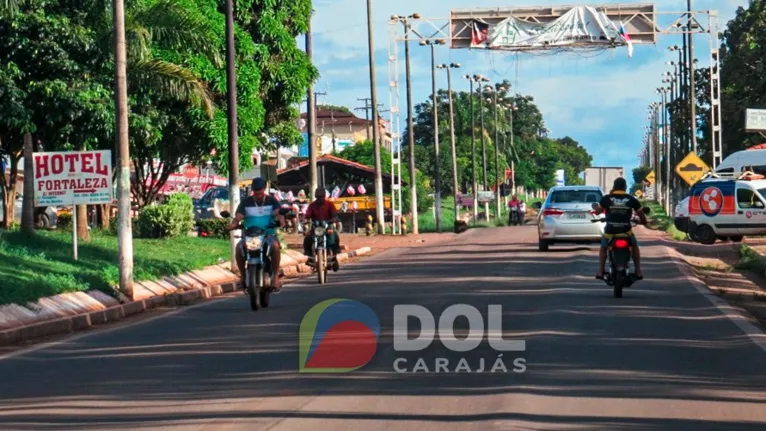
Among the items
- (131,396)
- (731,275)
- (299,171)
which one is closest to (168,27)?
(731,275)

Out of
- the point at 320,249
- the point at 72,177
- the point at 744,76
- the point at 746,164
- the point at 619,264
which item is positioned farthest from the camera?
the point at 744,76

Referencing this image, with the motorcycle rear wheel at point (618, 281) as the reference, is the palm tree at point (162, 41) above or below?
above

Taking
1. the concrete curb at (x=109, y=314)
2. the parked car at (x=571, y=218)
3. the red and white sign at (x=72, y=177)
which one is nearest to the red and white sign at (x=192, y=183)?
the parked car at (x=571, y=218)

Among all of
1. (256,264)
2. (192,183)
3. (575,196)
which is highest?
(192,183)

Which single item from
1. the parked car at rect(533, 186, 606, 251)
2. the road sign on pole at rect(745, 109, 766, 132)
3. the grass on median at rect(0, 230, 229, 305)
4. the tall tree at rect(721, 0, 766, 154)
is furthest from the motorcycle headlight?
the tall tree at rect(721, 0, 766, 154)

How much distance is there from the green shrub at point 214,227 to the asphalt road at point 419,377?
1701 centimetres

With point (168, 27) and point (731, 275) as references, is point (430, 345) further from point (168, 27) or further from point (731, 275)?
point (168, 27)

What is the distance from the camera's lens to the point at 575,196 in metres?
30.0

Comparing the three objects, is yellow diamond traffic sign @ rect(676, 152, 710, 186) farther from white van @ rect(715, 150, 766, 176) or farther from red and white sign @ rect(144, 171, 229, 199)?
red and white sign @ rect(144, 171, 229, 199)

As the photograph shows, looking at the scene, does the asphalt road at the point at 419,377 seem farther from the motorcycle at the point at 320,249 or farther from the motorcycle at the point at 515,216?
the motorcycle at the point at 515,216

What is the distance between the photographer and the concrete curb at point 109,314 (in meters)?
15.4

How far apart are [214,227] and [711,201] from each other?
15.3m

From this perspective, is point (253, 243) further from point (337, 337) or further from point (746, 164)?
point (746, 164)

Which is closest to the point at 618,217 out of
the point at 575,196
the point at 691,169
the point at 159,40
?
the point at 575,196
